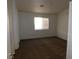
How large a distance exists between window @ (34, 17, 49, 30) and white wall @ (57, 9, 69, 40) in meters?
0.95

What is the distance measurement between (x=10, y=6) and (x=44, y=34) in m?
4.07

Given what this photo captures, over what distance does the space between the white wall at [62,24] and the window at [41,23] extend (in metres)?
0.95

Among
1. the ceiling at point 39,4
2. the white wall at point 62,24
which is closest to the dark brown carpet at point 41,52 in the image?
the white wall at point 62,24

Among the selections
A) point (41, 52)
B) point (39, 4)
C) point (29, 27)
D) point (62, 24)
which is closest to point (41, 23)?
point (29, 27)

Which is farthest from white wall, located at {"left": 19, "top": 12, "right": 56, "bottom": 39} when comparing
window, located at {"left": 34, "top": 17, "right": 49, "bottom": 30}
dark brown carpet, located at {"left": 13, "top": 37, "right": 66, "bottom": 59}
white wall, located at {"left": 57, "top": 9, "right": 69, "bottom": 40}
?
dark brown carpet, located at {"left": 13, "top": 37, "right": 66, "bottom": 59}

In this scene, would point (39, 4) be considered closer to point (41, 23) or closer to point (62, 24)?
point (41, 23)

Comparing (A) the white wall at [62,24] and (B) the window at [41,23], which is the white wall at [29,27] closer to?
(B) the window at [41,23]

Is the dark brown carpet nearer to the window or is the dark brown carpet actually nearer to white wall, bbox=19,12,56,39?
white wall, bbox=19,12,56,39

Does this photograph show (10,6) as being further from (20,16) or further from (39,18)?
(39,18)

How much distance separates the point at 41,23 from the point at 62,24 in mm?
1581

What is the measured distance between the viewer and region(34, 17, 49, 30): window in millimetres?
6238

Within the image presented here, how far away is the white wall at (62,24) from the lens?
568 cm
